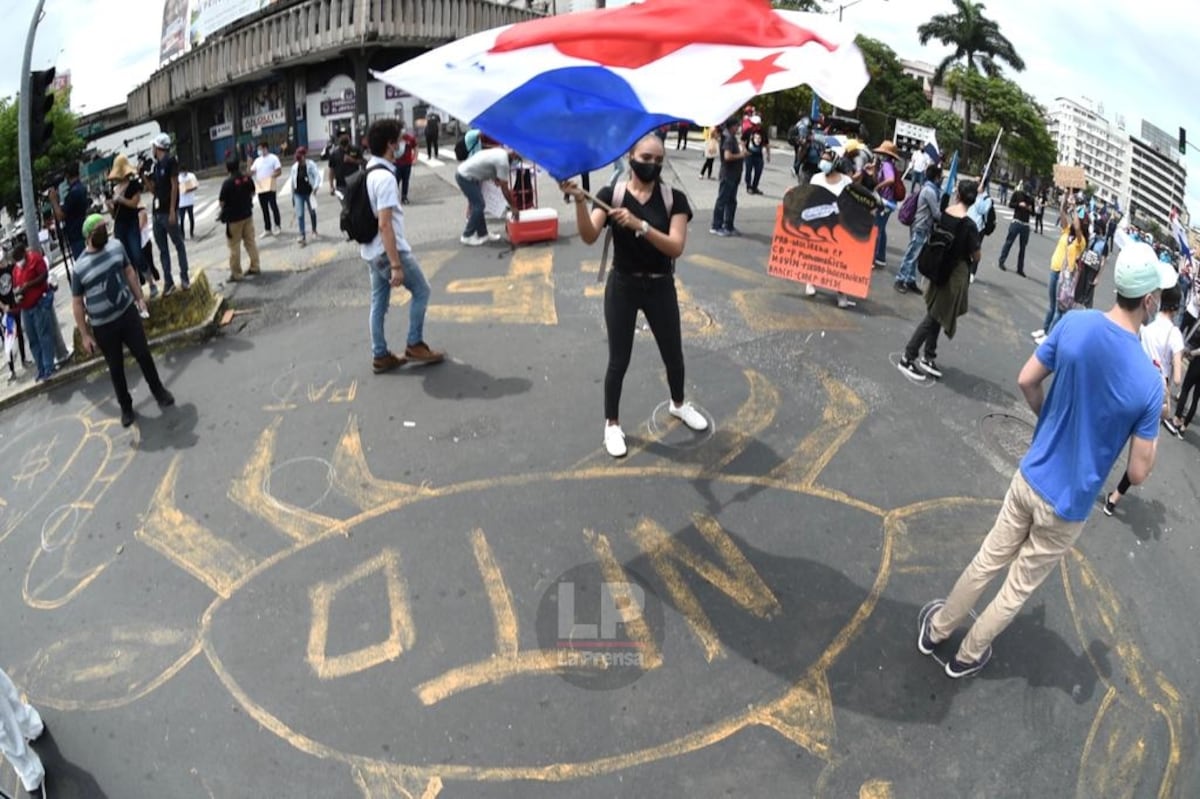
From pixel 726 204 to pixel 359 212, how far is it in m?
6.11

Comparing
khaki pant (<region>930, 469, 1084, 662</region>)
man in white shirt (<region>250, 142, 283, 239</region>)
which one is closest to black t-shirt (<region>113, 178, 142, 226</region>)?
man in white shirt (<region>250, 142, 283, 239</region>)

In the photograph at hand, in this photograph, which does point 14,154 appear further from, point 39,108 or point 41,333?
point 41,333

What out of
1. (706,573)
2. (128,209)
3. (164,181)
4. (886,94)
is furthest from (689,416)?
(886,94)

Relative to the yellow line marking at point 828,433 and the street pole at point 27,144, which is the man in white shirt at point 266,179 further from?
the yellow line marking at point 828,433

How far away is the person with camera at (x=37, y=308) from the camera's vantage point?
8.09 meters

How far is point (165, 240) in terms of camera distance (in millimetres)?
9742

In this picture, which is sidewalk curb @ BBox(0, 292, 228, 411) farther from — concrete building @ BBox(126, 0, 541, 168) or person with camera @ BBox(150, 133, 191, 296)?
concrete building @ BBox(126, 0, 541, 168)

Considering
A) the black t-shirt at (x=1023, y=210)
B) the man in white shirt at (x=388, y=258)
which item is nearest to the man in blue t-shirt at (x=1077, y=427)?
the man in white shirt at (x=388, y=258)

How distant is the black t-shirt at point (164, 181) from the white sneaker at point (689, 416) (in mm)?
7396

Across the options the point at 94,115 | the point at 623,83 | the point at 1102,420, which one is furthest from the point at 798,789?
the point at 94,115

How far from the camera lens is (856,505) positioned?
16.6 feet

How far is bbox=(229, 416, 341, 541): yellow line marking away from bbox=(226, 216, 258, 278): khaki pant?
4675 mm

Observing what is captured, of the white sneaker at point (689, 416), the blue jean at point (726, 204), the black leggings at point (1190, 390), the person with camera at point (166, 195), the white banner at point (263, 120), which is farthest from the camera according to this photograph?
the white banner at point (263, 120)

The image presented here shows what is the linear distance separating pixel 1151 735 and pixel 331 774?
13.0 ft
